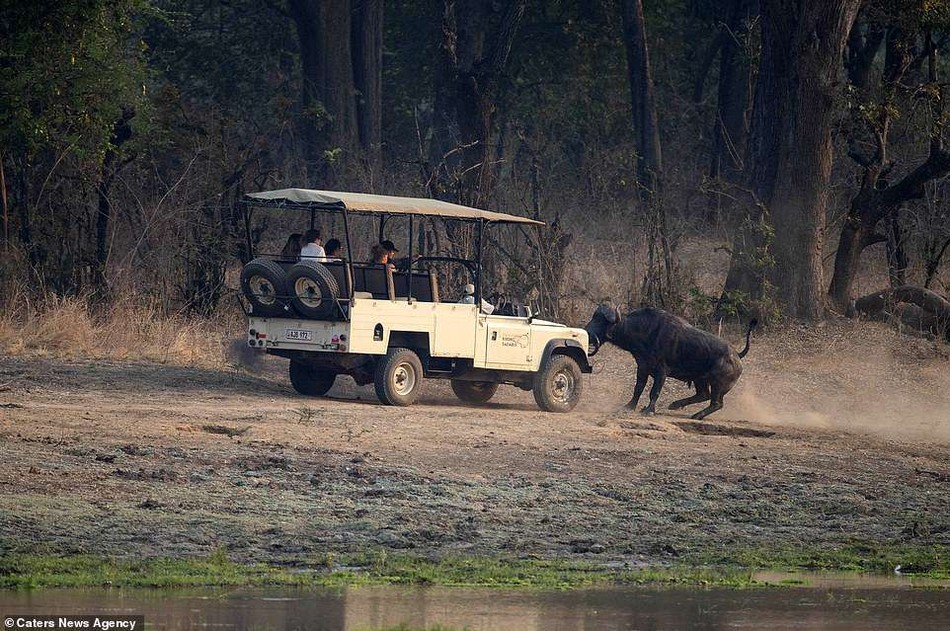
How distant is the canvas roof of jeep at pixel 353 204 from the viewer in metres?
16.1

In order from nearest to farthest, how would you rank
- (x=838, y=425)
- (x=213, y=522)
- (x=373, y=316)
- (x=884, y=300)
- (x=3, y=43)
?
(x=213, y=522), (x=373, y=316), (x=838, y=425), (x=3, y=43), (x=884, y=300)

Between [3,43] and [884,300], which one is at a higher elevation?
[3,43]

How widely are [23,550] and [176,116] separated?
17.0 m

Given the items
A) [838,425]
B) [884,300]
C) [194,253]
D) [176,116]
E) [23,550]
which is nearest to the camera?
[23,550]

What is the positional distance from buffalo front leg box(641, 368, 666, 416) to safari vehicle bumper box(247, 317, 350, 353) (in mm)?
3798

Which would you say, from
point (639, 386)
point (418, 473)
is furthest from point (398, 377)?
point (418, 473)

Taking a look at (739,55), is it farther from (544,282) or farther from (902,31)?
(544,282)

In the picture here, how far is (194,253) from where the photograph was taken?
73.3 feet

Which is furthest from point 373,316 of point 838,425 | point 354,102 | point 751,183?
point 354,102

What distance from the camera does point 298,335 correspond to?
53.9 ft

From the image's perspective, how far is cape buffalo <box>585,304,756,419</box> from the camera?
18172mm

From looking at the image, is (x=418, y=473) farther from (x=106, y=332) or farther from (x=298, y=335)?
(x=106, y=332)

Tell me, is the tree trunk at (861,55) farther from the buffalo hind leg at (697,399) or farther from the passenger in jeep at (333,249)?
the passenger in jeep at (333,249)

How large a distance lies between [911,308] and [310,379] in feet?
34.7
